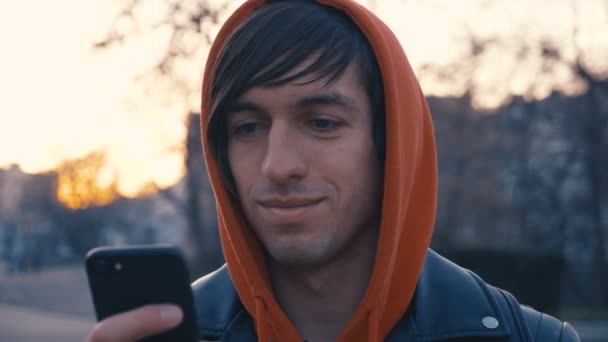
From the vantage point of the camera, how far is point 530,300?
50.5 ft

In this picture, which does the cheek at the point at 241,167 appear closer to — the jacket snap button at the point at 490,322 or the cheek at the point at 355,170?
the cheek at the point at 355,170

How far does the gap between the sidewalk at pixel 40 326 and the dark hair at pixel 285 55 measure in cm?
1164

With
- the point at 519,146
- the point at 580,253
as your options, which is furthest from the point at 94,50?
the point at 580,253

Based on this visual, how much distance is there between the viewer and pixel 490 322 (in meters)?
2.11

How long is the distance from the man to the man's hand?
0.59 meters

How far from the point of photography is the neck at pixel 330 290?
214 centimetres

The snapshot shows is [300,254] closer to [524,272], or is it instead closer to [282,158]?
[282,158]

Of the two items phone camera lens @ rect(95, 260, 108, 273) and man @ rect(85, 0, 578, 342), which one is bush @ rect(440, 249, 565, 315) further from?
phone camera lens @ rect(95, 260, 108, 273)

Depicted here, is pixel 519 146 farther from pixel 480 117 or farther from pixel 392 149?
pixel 392 149

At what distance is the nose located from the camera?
6.34 ft

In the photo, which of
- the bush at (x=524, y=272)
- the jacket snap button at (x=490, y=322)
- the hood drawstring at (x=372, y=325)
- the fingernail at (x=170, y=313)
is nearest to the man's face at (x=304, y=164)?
the hood drawstring at (x=372, y=325)

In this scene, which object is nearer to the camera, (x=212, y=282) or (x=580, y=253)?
(x=212, y=282)

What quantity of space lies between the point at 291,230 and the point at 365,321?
351mm

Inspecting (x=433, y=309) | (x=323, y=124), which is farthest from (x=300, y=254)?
(x=433, y=309)
